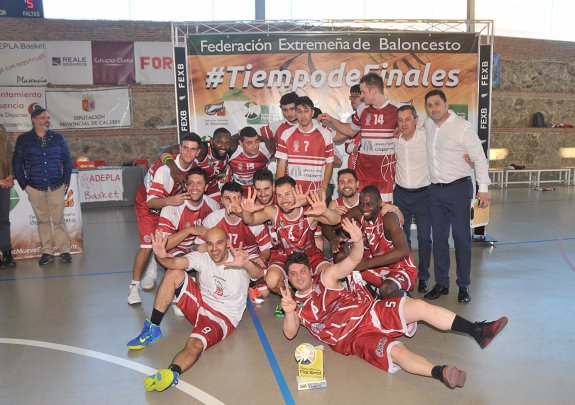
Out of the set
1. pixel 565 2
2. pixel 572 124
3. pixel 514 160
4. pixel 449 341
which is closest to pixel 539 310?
pixel 449 341

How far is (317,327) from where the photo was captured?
11.9ft

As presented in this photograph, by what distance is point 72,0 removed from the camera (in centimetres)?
1312

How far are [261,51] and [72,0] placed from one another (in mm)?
8899

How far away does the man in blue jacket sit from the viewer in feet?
20.8

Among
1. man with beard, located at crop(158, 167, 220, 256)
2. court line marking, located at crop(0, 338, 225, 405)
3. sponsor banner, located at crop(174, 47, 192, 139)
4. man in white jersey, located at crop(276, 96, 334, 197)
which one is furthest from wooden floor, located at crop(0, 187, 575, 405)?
sponsor banner, located at crop(174, 47, 192, 139)

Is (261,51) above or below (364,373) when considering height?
above

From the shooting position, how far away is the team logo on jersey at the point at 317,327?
360 cm

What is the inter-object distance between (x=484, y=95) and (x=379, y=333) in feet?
16.1

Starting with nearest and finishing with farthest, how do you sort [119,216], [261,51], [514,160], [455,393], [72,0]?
[455,393], [261,51], [119,216], [72,0], [514,160]

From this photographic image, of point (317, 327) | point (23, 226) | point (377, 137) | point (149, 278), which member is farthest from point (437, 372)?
point (23, 226)

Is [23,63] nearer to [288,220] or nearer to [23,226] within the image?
[23,226]

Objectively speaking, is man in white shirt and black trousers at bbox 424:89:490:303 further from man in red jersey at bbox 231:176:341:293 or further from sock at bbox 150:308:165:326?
sock at bbox 150:308:165:326

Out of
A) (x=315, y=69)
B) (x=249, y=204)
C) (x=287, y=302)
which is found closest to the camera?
(x=287, y=302)

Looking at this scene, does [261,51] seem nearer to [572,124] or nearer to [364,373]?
[364,373]
